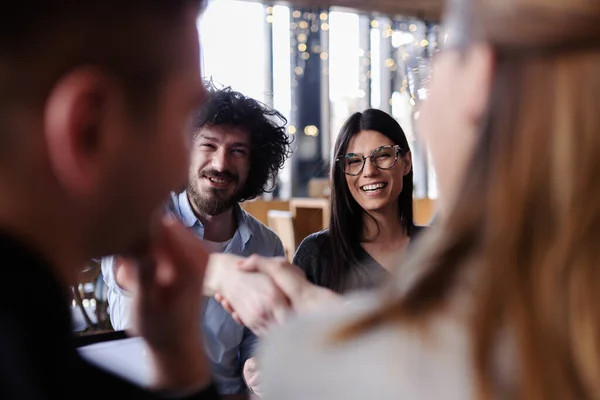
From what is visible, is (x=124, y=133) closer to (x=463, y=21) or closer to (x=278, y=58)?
(x=463, y=21)

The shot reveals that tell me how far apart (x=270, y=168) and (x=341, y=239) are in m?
0.55

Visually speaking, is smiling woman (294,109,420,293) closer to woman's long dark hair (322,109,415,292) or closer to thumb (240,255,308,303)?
woman's long dark hair (322,109,415,292)

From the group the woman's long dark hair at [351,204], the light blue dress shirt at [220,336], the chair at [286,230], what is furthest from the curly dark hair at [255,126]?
the chair at [286,230]

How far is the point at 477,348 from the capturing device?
0.53m

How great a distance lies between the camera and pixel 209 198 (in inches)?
87.5

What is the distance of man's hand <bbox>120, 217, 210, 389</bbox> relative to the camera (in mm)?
647

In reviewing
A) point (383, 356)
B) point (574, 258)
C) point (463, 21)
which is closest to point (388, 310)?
point (383, 356)

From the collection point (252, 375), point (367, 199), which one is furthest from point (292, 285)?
point (367, 199)

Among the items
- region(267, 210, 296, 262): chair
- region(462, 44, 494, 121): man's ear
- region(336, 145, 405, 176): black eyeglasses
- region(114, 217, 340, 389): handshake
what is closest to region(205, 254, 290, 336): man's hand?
region(114, 217, 340, 389): handshake

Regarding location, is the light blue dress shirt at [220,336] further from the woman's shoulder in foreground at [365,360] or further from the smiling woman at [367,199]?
the woman's shoulder in foreground at [365,360]

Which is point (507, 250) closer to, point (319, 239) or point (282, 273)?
point (282, 273)

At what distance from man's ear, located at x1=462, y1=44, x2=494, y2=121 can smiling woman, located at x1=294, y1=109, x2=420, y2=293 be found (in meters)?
1.73

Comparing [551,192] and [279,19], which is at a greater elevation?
[279,19]

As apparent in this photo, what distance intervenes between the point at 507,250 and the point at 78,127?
35cm
